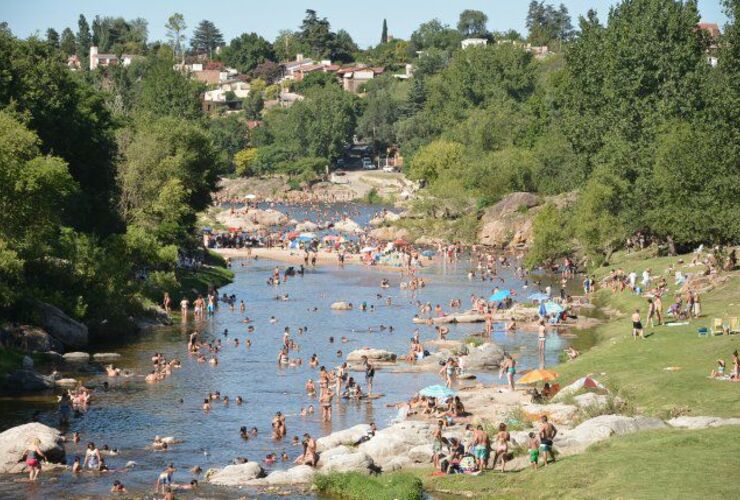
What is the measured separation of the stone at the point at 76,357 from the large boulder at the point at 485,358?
20803 millimetres

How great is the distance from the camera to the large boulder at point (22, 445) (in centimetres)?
4284

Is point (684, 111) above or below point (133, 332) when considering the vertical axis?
above

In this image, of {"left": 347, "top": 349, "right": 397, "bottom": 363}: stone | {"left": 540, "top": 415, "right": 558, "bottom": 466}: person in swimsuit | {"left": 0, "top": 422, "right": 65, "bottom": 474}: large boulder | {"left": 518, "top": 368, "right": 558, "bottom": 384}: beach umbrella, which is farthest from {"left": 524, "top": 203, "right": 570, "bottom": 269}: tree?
{"left": 540, "top": 415, "right": 558, "bottom": 466}: person in swimsuit

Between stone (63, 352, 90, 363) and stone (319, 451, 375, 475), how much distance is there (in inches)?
972

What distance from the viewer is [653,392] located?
46312 millimetres

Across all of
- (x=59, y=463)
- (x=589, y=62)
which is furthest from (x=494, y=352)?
(x=589, y=62)

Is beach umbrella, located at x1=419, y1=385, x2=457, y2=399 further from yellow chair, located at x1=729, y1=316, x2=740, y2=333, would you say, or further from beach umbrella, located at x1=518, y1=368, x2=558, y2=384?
yellow chair, located at x1=729, y1=316, x2=740, y2=333

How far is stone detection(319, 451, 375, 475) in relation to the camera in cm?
4131

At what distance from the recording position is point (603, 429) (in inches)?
1602

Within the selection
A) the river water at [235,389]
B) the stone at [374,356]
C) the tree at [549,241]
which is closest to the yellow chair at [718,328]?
the river water at [235,389]

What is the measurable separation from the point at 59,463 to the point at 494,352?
1093 inches

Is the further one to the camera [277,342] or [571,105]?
[571,105]

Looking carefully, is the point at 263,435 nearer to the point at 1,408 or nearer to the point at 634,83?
the point at 1,408

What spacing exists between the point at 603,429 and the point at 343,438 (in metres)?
11.2
